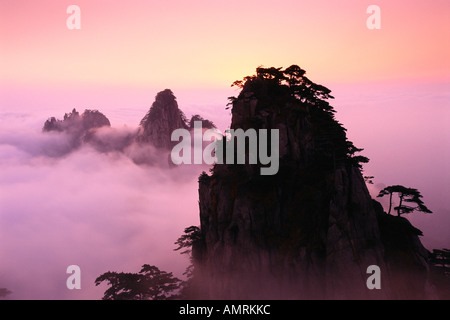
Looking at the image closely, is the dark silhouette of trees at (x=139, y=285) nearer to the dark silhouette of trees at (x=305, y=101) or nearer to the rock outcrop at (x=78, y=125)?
the dark silhouette of trees at (x=305, y=101)

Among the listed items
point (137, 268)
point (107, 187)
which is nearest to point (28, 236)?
point (107, 187)

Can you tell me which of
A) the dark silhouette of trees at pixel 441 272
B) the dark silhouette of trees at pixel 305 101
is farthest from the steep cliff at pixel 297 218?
the dark silhouette of trees at pixel 441 272

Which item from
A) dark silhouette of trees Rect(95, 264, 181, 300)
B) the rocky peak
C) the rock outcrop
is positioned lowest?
dark silhouette of trees Rect(95, 264, 181, 300)

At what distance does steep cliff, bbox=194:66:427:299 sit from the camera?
32250mm

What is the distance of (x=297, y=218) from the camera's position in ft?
113

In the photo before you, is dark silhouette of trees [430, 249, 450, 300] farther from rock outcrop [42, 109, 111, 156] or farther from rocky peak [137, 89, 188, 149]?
rock outcrop [42, 109, 111, 156]

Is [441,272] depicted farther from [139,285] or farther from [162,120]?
[162,120]

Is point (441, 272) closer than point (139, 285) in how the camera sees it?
No

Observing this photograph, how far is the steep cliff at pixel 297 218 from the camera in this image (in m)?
32.2

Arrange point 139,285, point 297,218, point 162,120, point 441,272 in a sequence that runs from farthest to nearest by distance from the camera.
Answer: point 162,120
point 441,272
point 139,285
point 297,218

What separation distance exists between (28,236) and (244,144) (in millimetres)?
172430

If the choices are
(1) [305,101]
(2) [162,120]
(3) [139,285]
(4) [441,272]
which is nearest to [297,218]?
(1) [305,101]

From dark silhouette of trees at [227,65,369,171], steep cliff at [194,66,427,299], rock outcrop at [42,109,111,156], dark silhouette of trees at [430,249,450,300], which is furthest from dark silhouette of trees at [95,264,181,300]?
rock outcrop at [42,109,111,156]

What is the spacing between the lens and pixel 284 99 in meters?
38.4
